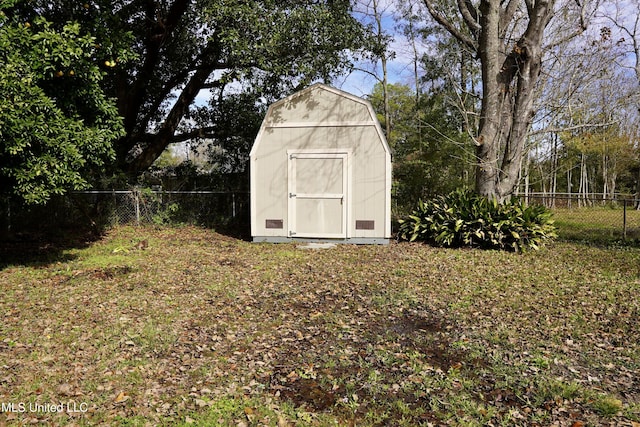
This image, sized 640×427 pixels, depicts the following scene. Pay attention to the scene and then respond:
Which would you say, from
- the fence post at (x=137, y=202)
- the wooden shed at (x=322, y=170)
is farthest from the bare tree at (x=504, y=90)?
the fence post at (x=137, y=202)

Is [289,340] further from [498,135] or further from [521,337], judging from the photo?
[498,135]

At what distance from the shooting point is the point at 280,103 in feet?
30.0

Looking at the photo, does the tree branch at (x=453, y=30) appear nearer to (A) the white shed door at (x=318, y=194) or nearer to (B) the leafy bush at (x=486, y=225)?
(B) the leafy bush at (x=486, y=225)

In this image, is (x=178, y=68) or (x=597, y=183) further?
(x=597, y=183)

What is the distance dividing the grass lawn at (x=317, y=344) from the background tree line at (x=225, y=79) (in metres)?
2.28

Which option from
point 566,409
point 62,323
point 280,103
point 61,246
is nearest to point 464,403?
point 566,409

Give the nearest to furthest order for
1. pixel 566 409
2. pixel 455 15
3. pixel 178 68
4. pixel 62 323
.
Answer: pixel 566 409
pixel 62 323
pixel 178 68
pixel 455 15

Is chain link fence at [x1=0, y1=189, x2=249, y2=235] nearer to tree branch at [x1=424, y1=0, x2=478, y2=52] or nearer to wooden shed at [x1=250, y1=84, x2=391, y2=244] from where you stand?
wooden shed at [x1=250, y1=84, x2=391, y2=244]

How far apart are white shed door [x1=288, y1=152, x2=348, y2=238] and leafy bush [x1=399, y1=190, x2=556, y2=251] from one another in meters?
1.96

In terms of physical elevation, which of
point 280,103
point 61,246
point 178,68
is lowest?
point 61,246

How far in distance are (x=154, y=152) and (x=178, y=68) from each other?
2.55 metres

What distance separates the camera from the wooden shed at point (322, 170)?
8938 mm

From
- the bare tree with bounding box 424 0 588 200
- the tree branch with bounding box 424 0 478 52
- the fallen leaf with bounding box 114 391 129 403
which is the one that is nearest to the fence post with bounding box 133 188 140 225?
the fallen leaf with bounding box 114 391 129 403

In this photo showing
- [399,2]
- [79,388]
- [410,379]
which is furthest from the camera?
[399,2]
